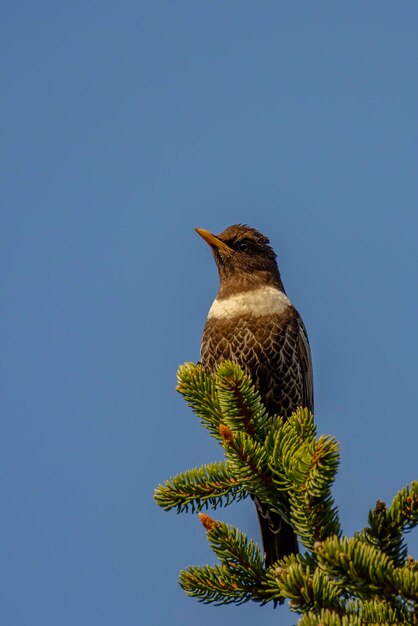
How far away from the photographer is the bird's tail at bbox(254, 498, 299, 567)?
564 centimetres

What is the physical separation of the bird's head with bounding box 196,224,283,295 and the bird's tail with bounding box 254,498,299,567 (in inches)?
87.3

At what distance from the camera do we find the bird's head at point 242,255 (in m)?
7.29

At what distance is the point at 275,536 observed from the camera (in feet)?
19.0

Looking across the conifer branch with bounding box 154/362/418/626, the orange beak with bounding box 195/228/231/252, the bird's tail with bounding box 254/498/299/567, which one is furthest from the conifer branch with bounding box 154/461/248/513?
the orange beak with bounding box 195/228/231/252

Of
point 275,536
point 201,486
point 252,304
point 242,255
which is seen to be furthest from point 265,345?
point 201,486

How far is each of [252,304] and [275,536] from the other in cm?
188

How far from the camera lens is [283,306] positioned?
6695 millimetres

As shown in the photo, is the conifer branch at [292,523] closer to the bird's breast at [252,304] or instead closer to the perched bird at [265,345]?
the perched bird at [265,345]

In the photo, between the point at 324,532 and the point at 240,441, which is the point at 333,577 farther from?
the point at 240,441

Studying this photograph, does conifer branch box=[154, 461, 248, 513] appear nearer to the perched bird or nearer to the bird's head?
the perched bird

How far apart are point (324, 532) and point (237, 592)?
56 centimetres

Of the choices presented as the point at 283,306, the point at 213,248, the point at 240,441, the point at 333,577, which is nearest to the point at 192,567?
the point at 240,441

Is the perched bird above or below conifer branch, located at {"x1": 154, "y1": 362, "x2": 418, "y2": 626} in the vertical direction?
above

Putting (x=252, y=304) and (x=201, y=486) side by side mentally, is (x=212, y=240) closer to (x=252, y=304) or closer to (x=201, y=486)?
(x=252, y=304)
